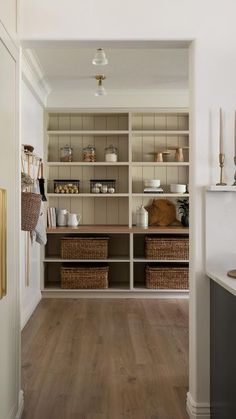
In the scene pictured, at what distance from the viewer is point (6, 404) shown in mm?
2105

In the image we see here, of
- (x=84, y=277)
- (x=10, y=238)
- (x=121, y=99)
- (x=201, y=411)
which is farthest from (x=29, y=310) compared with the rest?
(x=121, y=99)

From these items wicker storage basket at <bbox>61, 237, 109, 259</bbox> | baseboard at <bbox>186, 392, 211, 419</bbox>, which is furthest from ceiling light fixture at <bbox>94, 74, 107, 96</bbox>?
baseboard at <bbox>186, 392, 211, 419</bbox>

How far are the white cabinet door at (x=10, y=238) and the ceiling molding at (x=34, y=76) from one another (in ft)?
5.29

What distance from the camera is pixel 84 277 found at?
16.9 feet

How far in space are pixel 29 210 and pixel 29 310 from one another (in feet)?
6.89

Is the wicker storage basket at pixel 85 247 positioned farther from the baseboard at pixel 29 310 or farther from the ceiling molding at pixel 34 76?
the ceiling molding at pixel 34 76

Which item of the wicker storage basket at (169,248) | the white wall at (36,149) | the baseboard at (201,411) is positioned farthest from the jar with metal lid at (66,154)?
the baseboard at (201,411)

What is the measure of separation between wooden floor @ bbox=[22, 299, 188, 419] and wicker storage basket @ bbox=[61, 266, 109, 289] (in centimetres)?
33

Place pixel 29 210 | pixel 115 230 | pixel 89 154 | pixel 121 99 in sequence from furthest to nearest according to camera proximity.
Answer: pixel 89 154 → pixel 121 99 → pixel 115 230 → pixel 29 210

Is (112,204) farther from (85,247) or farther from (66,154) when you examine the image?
(66,154)

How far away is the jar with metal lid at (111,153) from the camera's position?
5383 mm

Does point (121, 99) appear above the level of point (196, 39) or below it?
above

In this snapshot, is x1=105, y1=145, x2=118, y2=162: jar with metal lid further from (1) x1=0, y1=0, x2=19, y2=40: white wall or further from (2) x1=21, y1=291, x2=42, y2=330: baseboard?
(1) x1=0, y1=0, x2=19, y2=40: white wall

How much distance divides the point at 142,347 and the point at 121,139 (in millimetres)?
3059
